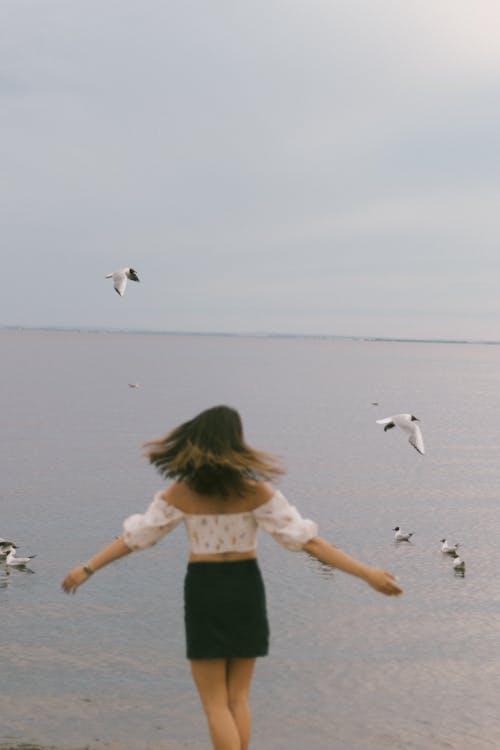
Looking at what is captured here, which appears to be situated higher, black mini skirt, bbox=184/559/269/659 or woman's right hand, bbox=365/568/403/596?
woman's right hand, bbox=365/568/403/596

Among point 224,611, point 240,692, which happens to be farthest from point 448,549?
point 224,611

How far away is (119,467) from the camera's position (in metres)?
49.0

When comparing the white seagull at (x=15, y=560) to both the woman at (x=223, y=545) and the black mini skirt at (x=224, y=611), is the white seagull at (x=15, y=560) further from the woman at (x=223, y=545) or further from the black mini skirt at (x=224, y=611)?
the black mini skirt at (x=224, y=611)

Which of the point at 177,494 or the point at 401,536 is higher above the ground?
the point at 177,494

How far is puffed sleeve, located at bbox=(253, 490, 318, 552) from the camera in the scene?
5.88m

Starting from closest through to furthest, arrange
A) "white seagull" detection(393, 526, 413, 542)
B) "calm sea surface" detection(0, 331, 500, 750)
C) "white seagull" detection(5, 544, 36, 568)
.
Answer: "calm sea surface" detection(0, 331, 500, 750) → "white seagull" detection(5, 544, 36, 568) → "white seagull" detection(393, 526, 413, 542)

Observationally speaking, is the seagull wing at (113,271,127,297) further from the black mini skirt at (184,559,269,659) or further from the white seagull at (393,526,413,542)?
the black mini skirt at (184,559,269,659)

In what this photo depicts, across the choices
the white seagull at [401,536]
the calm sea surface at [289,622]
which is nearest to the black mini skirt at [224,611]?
the calm sea surface at [289,622]

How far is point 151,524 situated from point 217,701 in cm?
129

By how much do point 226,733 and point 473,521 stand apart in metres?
33.7

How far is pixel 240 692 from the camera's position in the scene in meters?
6.05

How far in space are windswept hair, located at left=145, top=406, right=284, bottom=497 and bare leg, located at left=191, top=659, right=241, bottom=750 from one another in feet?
3.97

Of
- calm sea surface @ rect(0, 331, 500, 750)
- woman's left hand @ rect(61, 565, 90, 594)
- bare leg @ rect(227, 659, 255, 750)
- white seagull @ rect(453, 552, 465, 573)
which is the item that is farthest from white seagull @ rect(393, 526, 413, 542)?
woman's left hand @ rect(61, 565, 90, 594)

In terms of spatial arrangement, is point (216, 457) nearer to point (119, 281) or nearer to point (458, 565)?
point (119, 281)
